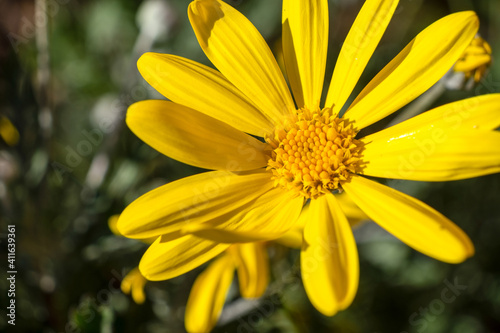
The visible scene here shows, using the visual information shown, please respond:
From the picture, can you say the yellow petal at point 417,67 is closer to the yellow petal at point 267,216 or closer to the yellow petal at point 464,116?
the yellow petal at point 464,116

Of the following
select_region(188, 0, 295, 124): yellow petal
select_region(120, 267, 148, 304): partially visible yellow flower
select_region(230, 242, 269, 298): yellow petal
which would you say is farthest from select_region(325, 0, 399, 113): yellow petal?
select_region(120, 267, 148, 304): partially visible yellow flower

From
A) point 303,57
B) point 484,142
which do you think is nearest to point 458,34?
point 484,142

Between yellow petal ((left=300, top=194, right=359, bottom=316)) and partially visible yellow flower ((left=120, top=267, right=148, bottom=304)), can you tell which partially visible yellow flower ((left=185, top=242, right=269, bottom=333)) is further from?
yellow petal ((left=300, top=194, right=359, bottom=316))

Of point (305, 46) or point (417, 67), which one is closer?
point (417, 67)

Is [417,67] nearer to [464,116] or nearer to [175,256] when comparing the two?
[464,116]

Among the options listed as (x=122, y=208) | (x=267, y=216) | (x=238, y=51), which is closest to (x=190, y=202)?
(x=267, y=216)

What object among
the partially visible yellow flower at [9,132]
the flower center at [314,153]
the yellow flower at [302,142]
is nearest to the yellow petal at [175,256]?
the yellow flower at [302,142]

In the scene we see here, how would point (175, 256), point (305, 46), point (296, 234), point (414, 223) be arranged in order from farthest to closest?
point (296, 234) → point (305, 46) → point (175, 256) → point (414, 223)
